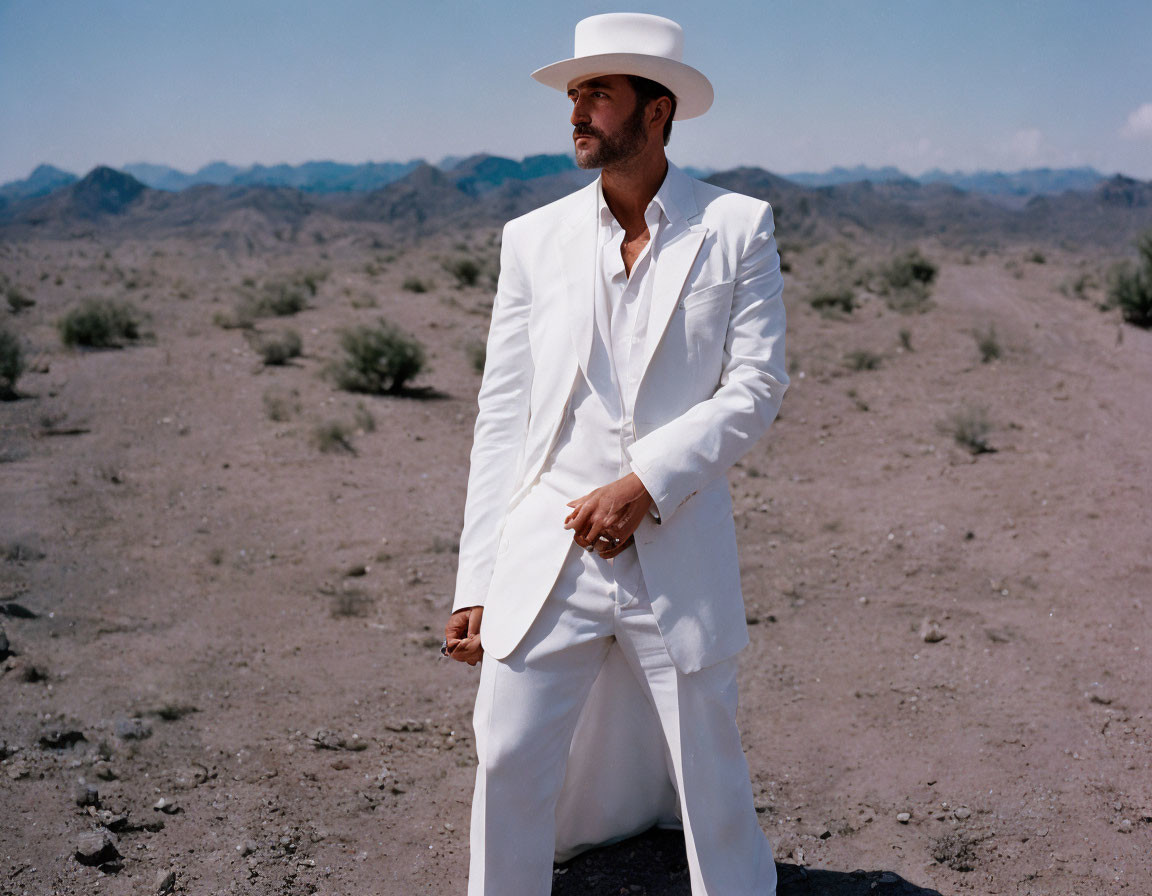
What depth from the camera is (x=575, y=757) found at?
2887mm

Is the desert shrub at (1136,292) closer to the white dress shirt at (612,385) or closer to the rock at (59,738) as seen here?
the white dress shirt at (612,385)

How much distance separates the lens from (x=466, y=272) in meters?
18.9

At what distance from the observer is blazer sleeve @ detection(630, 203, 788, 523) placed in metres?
2.21

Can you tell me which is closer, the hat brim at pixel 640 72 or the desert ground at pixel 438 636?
the hat brim at pixel 640 72

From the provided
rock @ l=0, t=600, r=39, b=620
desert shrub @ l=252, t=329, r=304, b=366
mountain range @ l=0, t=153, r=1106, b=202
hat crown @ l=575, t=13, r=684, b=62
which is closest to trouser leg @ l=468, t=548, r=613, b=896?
hat crown @ l=575, t=13, r=684, b=62

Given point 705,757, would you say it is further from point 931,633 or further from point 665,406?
point 931,633

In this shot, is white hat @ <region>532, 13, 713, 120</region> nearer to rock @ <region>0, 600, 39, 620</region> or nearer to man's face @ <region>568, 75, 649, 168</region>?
man's face @ <region>568, 75, 649, 168</region>

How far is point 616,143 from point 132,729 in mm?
3095

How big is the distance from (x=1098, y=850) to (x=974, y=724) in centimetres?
93

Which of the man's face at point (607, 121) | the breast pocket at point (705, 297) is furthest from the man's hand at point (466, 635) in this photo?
the man's face at point (607, 121)

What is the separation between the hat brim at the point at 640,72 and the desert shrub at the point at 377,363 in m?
8.42

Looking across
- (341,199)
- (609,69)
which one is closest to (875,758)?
(609,69)

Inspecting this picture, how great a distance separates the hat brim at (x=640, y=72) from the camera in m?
2.26

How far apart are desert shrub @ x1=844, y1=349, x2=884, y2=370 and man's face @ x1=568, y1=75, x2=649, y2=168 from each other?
31.6 ft
